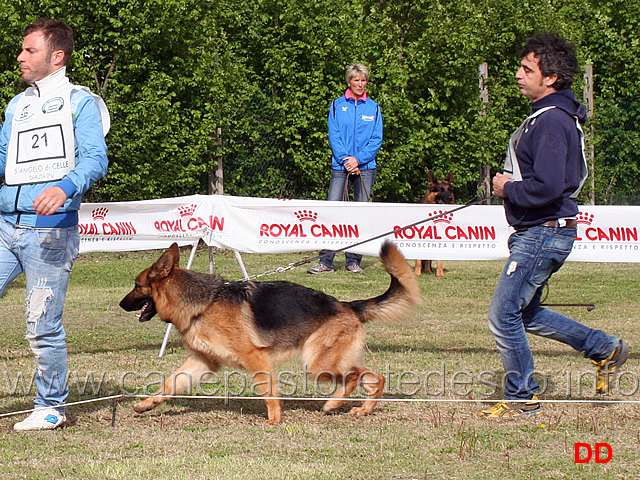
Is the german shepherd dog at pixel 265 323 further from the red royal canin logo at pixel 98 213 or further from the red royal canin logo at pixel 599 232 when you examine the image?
the red royal canin logo at pixel 599 232

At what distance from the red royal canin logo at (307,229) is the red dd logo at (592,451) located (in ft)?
9.42

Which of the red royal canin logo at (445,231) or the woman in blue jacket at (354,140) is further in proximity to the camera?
the woman in blue jacket at (354,140)

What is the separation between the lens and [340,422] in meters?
4.96

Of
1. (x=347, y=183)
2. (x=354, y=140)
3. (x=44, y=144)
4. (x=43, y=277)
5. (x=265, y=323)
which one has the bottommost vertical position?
(x=265, y=323)

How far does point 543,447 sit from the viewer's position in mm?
4316

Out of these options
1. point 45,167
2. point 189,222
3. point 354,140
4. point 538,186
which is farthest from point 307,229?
point 354,140

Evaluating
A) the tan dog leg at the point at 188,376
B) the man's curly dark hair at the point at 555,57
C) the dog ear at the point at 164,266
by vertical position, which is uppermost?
the man's curly dark hair at the point at 555,57

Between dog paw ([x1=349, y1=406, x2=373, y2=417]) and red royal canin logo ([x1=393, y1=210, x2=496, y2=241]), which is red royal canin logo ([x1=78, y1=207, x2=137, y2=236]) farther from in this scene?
dog paw ([x1=349, y1=406, x2=373, y2=417])

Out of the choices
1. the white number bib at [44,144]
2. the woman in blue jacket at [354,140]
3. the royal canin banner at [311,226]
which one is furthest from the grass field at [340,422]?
the woman in blue jacket at [354,140]

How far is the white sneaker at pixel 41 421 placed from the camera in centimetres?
459

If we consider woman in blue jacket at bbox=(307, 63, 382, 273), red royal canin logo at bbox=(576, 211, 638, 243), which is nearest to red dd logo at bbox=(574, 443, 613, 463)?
red royal canin logo at bbox=(576, 211, 638, 243)

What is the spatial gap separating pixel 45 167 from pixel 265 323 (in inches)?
63.7

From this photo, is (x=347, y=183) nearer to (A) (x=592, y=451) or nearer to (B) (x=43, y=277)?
(B) (x=43, y=277)

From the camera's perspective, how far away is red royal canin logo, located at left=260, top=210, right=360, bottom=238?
21.9 feet
